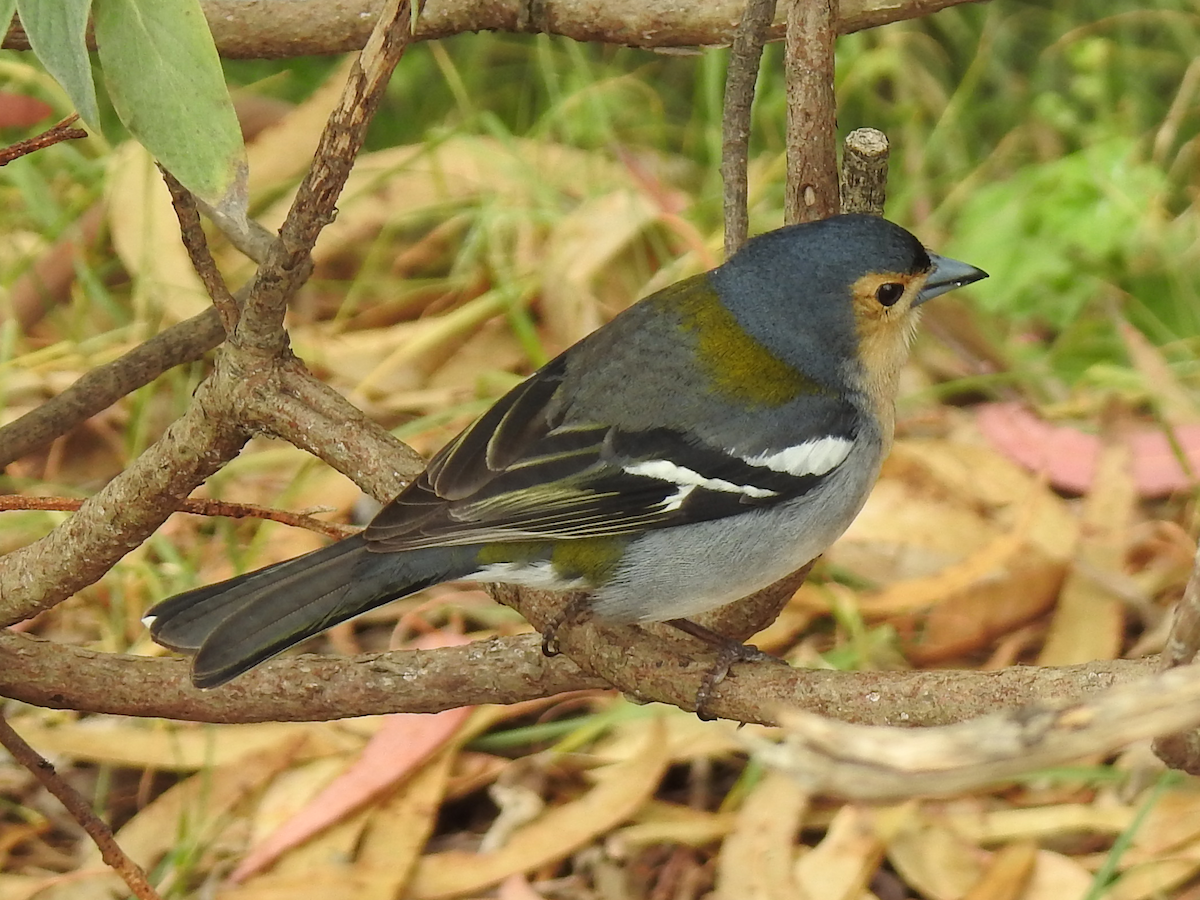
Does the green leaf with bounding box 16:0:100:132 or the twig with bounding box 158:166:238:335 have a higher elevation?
the green leaf with bounding box 16:0:100:132

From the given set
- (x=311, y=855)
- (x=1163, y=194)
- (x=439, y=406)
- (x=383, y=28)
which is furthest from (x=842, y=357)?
(x=1163, y=194)

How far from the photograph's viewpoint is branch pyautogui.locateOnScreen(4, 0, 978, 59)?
9.14ft

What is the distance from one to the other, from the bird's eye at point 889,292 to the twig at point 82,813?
1.67m

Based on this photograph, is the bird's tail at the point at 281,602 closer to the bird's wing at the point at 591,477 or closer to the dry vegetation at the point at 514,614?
the bird's wing at the point at 591,477

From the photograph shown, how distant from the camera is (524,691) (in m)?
2.56

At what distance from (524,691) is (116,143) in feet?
12.1

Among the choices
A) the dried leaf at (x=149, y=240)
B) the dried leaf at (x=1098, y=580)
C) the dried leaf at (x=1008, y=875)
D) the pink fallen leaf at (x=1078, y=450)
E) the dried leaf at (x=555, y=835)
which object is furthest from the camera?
the dried leaf at (x=149, y=240)

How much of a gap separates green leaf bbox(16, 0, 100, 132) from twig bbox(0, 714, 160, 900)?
1369 millimetres

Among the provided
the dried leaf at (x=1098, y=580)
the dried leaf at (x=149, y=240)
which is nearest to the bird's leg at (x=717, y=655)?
the dried leaf at (x=1098, y=580)

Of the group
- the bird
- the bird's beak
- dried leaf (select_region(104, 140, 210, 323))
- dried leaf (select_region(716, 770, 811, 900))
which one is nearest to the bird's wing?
the bird

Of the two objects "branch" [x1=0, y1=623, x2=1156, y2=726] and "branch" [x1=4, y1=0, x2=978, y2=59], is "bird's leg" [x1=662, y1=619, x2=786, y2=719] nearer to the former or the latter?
"branch" [x1=0, y1=623, x2=1156, y2=726]

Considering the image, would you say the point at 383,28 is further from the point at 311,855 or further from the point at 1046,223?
the point at 1046,223

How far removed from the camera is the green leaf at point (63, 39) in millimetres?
1480

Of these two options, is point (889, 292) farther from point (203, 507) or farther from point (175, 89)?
point (175, 89)
